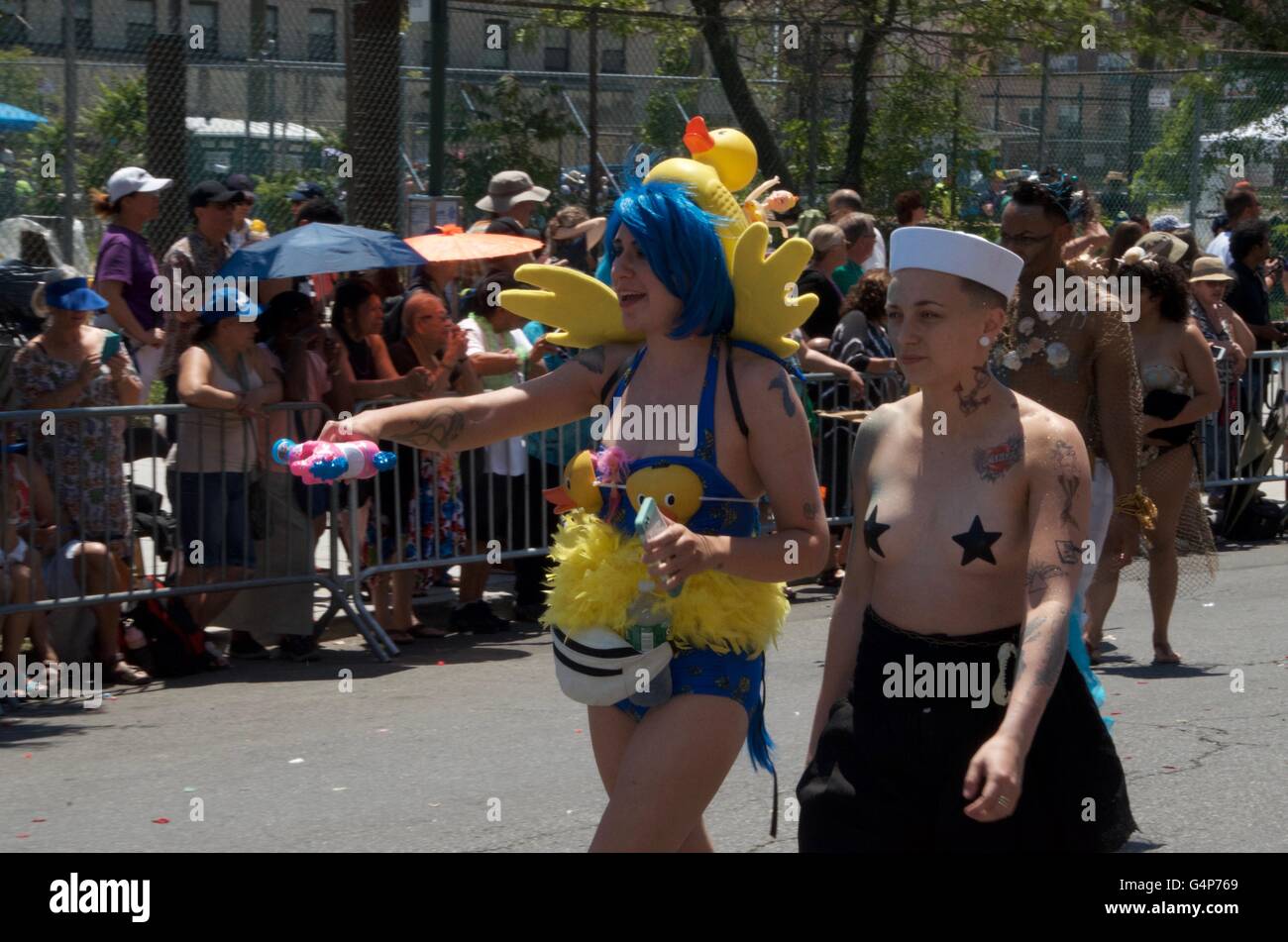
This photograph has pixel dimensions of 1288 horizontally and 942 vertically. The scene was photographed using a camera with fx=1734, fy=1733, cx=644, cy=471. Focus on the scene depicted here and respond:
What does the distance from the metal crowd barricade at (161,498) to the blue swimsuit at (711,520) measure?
434 cm

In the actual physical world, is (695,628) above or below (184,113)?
below

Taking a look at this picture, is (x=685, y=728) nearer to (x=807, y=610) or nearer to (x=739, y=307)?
(x=739, y=307)

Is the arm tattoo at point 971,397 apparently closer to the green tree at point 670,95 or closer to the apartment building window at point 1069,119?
the green tree at point 670,95

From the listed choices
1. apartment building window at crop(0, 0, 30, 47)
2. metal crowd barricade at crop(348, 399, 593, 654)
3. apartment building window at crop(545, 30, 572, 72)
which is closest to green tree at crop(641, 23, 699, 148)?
apartment building window at crop(545, 30, 572, 72)

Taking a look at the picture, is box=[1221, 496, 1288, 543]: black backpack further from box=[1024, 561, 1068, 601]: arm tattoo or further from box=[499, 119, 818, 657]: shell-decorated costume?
box=[1024, 561, 1068, 601]: arm tattoo

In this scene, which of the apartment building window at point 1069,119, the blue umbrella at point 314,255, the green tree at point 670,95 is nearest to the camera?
the blue umbrella at point 314,255

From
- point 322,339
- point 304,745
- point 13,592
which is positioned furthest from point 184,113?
point 304,745

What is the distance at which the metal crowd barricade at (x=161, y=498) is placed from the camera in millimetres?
7438

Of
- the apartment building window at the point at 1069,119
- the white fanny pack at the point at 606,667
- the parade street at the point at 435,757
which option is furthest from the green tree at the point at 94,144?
the apartment building window at the point at 1069,119

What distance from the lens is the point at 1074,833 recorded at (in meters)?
3.32

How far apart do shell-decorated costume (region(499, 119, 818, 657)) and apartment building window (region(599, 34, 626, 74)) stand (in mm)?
9502

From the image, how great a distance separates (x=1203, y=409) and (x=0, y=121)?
727cm

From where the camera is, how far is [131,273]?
9.16 m

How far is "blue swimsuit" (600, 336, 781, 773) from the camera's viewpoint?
3662 mm
